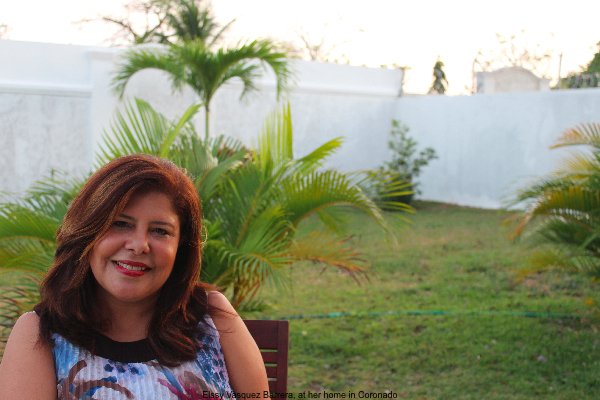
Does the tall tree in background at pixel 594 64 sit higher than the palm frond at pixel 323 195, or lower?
higher

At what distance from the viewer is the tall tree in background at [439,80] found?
1419cm

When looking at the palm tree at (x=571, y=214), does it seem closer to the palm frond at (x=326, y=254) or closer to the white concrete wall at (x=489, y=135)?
the palm frond at (x=326, y=254)

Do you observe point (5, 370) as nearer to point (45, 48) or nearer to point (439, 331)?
point (439, 331)

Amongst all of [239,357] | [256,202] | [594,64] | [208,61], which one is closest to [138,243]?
[239,357]

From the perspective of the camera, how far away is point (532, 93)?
10.3 m

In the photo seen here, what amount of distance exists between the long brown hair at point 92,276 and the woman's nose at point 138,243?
76 mm

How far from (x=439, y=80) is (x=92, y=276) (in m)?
13.7

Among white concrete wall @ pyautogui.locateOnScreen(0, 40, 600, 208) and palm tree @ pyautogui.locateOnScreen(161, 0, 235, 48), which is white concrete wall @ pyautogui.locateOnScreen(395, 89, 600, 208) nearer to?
white concrete wall @ pyautogui.locateOnScreen(0, 40, 600, 208)

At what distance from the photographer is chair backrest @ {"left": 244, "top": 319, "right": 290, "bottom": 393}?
209 centimetres

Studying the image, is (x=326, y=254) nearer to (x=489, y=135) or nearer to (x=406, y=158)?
(x=489, y=135)

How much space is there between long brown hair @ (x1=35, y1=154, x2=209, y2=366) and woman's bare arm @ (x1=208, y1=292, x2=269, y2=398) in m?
0.07

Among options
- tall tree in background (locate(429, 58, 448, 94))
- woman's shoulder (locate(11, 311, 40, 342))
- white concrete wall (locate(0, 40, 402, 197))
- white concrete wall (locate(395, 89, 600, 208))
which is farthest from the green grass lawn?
tall tree in background (locate(429, 58, 448, 94))

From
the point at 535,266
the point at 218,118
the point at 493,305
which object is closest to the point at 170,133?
the point at 535,266

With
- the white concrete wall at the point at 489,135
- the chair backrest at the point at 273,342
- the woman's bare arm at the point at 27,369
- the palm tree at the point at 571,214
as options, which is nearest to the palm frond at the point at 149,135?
the chair backrest at the point at 273,342
